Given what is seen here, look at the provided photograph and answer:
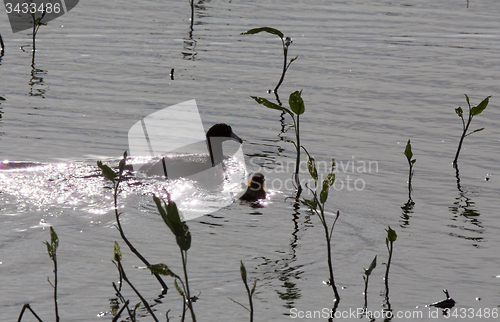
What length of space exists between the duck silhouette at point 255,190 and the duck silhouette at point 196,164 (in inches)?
41.8

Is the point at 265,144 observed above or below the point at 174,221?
below

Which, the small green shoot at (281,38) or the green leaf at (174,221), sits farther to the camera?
the small green shoot at (281,38)

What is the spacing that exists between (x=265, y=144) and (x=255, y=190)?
89.3 inches

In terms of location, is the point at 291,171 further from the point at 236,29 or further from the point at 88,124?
the point at 236,29

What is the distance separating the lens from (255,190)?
7668 millimetres

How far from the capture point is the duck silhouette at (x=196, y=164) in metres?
8.48

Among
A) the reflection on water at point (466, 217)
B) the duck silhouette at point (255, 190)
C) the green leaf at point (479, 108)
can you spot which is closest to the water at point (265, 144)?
the reflection on water at point (466, 217)

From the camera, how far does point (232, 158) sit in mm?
9727

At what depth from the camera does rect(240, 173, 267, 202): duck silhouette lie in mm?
7605

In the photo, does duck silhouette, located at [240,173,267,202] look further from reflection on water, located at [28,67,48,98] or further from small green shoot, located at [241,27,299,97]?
reflection on water, located at [28,67,48,98]

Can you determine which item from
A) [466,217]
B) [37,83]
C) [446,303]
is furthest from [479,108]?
[37,83]

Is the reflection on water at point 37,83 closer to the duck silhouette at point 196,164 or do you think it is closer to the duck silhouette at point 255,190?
the duck silhouette at point 196,164

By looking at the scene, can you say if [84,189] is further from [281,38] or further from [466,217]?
[281,38]

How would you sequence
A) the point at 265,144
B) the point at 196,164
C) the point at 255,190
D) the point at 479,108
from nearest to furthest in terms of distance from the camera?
the point at 255,190, the point at 479,108, the point at 196,164, the point at 265,144
